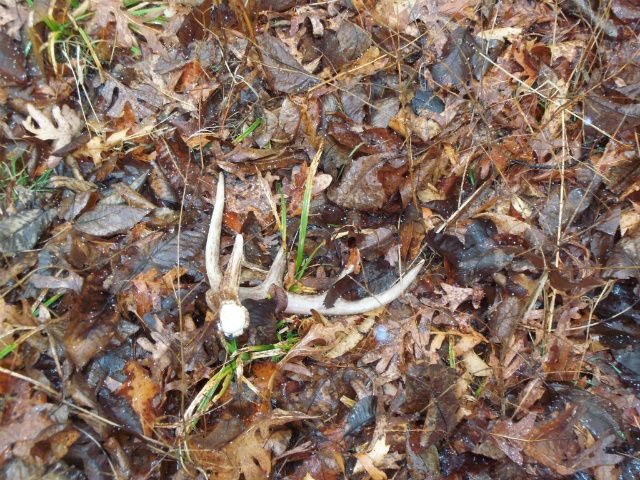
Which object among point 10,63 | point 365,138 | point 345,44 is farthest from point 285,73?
point 10,63

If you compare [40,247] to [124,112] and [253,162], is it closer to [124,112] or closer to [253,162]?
[124,112]

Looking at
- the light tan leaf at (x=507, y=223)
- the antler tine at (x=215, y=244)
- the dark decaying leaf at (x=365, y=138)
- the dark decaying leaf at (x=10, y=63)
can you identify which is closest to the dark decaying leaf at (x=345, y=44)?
the dark decaying leaf at (x=365, y=138)

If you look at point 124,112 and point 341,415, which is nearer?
point 341,415

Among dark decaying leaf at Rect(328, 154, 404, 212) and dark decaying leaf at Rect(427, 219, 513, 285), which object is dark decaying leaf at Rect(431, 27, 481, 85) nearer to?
dark decaying leaf at Rect(328, 154, 404, 212)

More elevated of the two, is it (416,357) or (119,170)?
(119,170)

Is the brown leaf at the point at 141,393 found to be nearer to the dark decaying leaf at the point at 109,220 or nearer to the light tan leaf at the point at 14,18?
the dark decaying leaf at the point at 109,220

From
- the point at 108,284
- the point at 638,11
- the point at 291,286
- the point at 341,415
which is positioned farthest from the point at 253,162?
the point at 638,11
